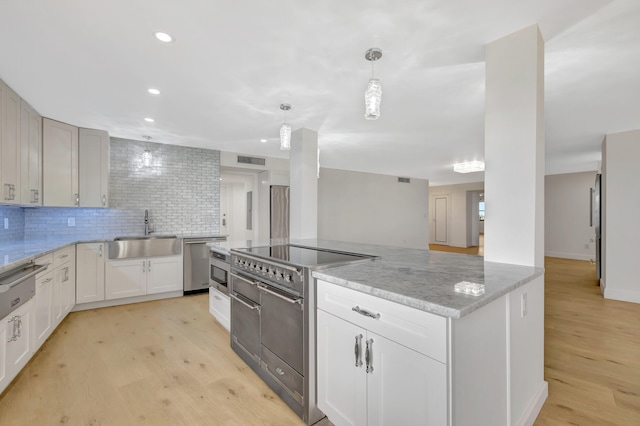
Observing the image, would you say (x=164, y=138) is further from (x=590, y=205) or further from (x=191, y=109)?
(x=590, y=205)

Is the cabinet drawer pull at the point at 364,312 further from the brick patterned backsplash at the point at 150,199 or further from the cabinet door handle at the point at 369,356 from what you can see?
the brick patterned backsplash at the point at 150,199

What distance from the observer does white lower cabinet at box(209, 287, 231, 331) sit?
2.94 meters

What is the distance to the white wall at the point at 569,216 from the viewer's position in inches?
305

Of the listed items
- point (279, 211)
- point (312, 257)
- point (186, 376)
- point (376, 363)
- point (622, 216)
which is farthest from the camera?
point (279, 211)

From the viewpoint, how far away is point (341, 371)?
1.57m

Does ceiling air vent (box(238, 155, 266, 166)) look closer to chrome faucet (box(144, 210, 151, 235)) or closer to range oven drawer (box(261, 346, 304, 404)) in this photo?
chrome faucet (box(144, 210, 151, 235))

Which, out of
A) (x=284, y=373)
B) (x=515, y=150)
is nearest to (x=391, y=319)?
(x=284, y=373)

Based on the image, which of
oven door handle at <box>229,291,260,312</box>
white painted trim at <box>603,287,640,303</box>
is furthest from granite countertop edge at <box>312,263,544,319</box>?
white painted trim at <box>603,287,640,303</box>

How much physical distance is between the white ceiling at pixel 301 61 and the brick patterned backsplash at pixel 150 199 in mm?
690

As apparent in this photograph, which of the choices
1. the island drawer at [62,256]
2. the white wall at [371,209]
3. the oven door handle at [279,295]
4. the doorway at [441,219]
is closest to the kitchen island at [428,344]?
the oven door handle at [279,295]

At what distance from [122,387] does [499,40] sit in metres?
3.62

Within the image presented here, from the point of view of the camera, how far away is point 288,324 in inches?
75.7

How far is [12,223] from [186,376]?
319 cm

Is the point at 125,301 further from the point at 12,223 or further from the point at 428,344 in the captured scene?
the point at 428,344
